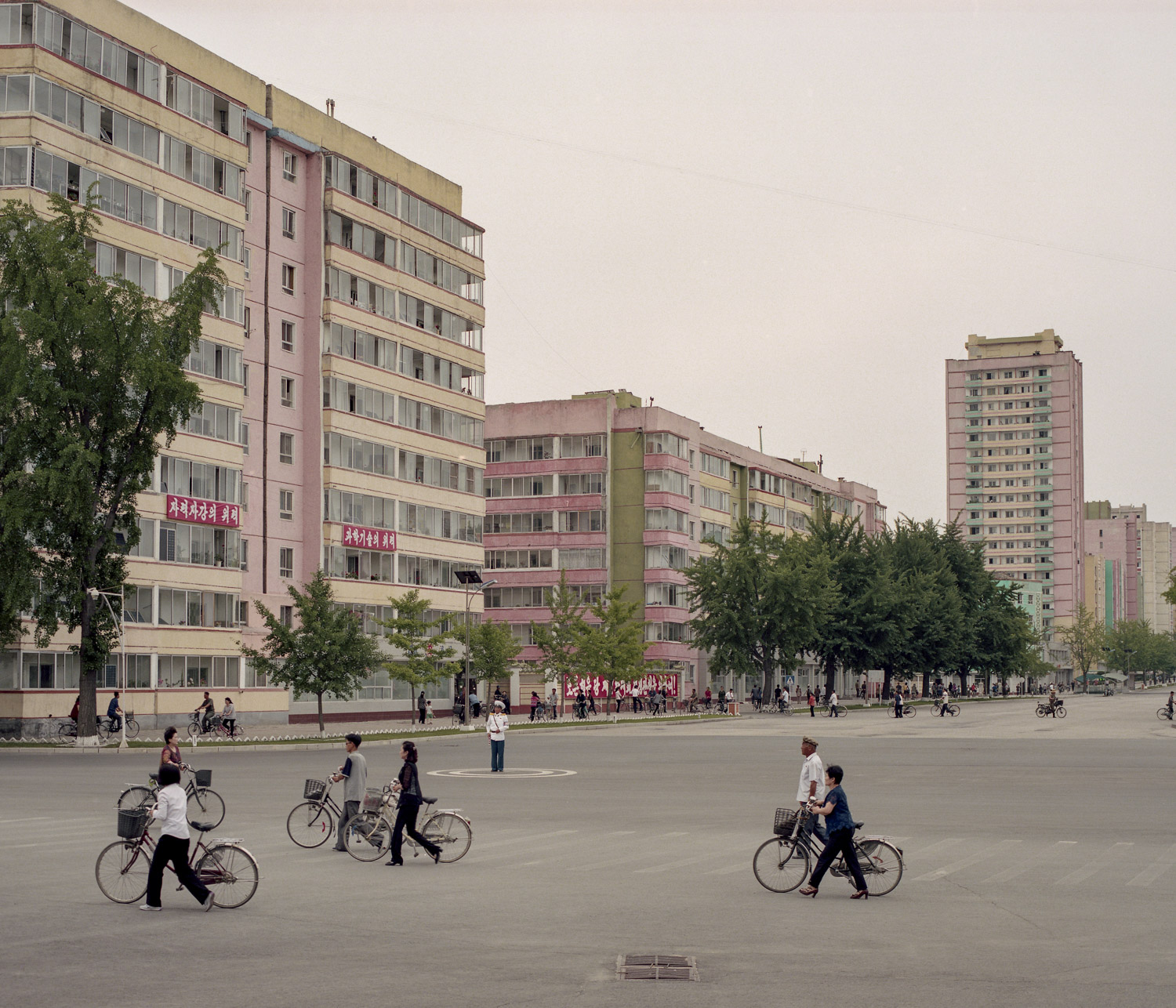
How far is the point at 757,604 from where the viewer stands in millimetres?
101688

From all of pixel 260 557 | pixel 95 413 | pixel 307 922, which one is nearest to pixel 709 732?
pixel 260 557

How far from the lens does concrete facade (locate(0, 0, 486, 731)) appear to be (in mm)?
60500

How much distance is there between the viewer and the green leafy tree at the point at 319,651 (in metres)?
56.4

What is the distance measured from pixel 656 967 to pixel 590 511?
106 meters

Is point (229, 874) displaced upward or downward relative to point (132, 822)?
downward

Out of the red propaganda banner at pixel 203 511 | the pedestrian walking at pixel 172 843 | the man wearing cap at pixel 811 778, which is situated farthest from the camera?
the red propaganda banner at pixel 203 511

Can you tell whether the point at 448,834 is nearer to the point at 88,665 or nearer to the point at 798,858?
the point at 798,858

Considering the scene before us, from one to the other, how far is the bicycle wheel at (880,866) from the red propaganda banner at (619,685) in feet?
247

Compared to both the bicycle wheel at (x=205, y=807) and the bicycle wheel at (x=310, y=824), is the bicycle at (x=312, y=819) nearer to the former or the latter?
the bicycle wheel at (x=310, y=824)

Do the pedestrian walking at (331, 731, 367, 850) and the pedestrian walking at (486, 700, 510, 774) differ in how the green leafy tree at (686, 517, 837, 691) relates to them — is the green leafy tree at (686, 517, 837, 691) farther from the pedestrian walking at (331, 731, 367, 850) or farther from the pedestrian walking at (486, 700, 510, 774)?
the pedestrian walking at (331, 731, 367, 850)

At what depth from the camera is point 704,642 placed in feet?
337

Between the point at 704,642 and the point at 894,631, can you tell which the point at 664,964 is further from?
the point at 894,631

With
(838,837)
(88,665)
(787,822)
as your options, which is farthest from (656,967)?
(88,665)

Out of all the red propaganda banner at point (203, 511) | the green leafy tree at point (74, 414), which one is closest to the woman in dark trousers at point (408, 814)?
the green leafy tree at point (74, 414)
